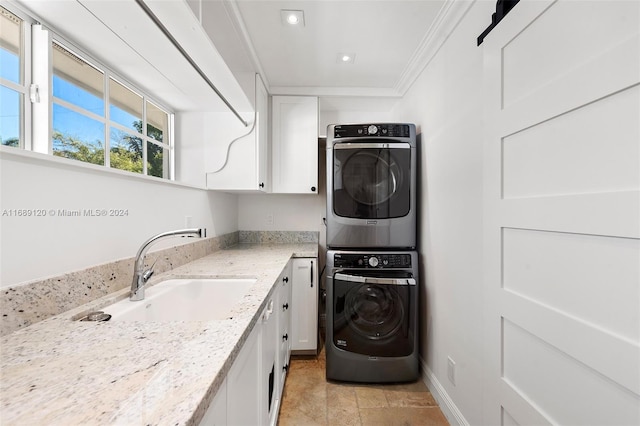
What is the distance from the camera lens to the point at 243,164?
6.91 ft

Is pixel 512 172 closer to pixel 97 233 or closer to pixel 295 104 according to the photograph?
pixel 97 233

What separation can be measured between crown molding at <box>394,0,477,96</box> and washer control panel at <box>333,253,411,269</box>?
141 cm

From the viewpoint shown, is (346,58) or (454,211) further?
(346,58)

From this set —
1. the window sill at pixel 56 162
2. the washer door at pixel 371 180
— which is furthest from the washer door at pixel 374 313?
the window sill at pixel 56 162

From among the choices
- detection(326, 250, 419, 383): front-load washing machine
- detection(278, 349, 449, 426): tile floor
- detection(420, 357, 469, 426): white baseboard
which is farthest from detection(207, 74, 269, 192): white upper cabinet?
detection(420, 357, 469, 426): white baseboard

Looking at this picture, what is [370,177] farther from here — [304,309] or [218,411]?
[218,411]

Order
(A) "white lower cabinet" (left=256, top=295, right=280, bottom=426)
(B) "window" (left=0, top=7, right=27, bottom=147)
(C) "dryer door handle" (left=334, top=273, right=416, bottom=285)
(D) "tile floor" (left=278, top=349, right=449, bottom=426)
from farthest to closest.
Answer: (C) "dryer door handle" (left=334, top=273, right=416, bottom=285) → (D) "tile floor" (left=278, top=349, right=449, bottom=426) → (A) "white lower cabinet" (left=256, top=295, right=280, bottom=426) → (B) "window" (left=0, top=7, right=27, bottom=147)

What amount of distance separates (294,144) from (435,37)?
1.34 m

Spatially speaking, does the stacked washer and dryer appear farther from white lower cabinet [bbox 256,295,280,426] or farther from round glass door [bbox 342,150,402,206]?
white lower cabinet [bbox 256,295,280,426]

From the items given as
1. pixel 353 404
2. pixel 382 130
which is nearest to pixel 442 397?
pixel 353 404

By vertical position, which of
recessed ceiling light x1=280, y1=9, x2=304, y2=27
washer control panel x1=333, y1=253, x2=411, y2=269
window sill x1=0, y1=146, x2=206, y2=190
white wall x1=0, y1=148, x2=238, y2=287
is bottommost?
washer control panel x1=333, y1=253, x2=411, y2=269

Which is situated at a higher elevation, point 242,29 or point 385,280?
point 242,29

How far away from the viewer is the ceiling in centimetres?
142

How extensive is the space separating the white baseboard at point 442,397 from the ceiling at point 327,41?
2.25 meters
